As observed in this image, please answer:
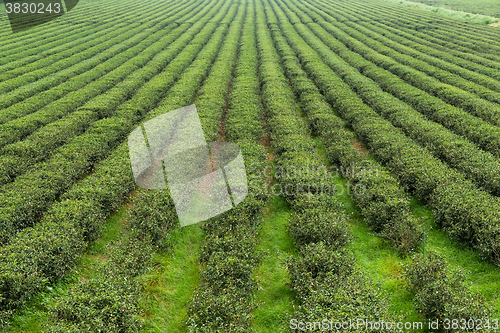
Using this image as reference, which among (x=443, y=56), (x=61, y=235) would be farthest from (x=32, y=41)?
(x=443, y=56)

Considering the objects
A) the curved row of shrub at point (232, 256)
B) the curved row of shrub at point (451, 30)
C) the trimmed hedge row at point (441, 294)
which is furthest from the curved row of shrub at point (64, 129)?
the curved row of shrub at point (451, 30)

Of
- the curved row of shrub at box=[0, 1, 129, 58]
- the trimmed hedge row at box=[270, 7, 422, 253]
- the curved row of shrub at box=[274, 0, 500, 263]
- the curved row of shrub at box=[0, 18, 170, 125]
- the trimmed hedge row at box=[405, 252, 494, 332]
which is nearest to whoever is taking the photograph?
the trimmed hedge row at box=[405, 252, 494, 332]

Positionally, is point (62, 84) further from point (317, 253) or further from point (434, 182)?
point (434, 182)

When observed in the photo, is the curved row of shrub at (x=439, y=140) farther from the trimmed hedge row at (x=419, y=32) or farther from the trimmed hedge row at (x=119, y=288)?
the trimmed hedge row at (x=419, y=32)

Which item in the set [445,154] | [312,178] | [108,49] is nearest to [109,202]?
[312,178]

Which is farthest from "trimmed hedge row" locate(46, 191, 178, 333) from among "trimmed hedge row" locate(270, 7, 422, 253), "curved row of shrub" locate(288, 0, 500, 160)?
"curved row of shrub" locate(288, 0, 500, 160)

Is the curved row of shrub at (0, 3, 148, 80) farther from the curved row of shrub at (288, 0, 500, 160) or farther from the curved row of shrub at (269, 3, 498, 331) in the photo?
the curved row of shrub at (288, 0, 500, 160)

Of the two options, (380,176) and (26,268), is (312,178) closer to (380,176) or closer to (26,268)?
(380,176)
